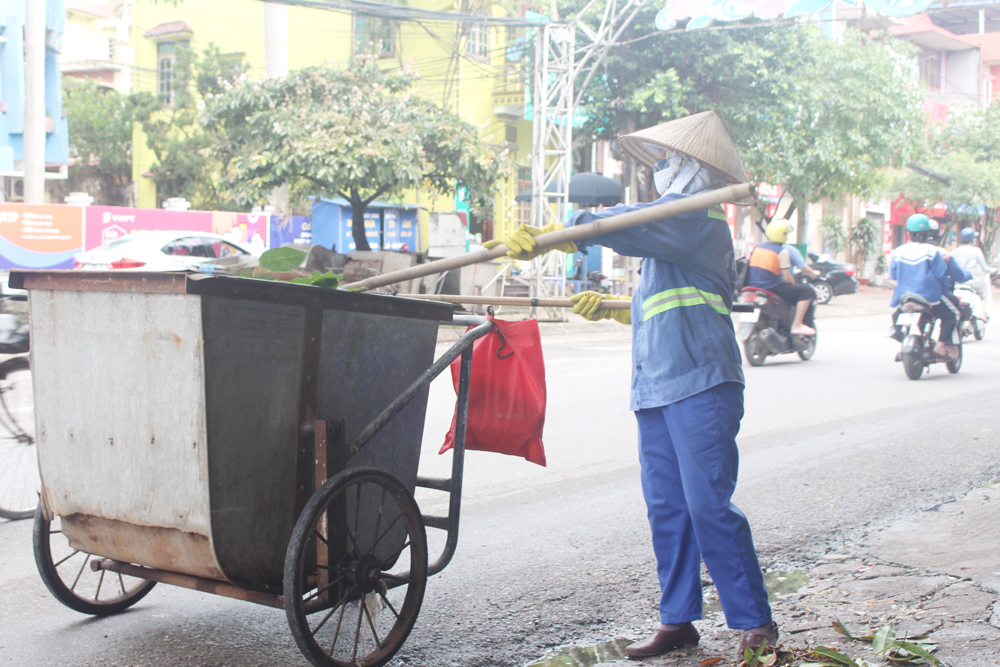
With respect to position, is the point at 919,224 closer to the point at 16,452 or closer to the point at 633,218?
the point at 633,218

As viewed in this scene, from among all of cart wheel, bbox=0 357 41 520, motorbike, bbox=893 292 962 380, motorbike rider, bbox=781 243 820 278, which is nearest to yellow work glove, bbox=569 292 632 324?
cart wheel, bbox=0 357 41 520

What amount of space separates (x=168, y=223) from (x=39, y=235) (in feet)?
8.58

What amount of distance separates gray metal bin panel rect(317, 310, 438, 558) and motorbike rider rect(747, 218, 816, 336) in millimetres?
7785

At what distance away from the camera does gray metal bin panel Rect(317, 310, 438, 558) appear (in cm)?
267

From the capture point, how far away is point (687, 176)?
2.87m

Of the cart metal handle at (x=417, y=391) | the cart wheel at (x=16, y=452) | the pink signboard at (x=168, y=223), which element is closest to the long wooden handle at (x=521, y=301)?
the cart metal handle at (x=417, y=391)

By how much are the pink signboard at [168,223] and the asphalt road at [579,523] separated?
36.6 ft

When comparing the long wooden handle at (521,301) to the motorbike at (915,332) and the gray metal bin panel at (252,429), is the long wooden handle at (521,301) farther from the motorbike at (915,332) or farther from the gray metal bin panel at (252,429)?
the motorbike at (915,332)

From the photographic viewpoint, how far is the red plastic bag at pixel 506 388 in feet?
10.6

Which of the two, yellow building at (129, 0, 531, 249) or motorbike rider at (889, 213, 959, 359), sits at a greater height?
yellow building at (129, 0, 531, 249)

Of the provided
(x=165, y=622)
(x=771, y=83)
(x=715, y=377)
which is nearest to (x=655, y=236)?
(x=715, y=377)

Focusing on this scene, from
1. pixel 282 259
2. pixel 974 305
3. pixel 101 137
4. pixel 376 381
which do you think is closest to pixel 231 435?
pixel 376 381

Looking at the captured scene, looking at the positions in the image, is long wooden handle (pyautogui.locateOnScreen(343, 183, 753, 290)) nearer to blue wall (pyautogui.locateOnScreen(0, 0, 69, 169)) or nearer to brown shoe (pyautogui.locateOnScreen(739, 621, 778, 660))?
brown shoe (pyautogui.locateOnScreen(739, 621, 778, 660))

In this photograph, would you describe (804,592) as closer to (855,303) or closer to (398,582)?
(398,582)
